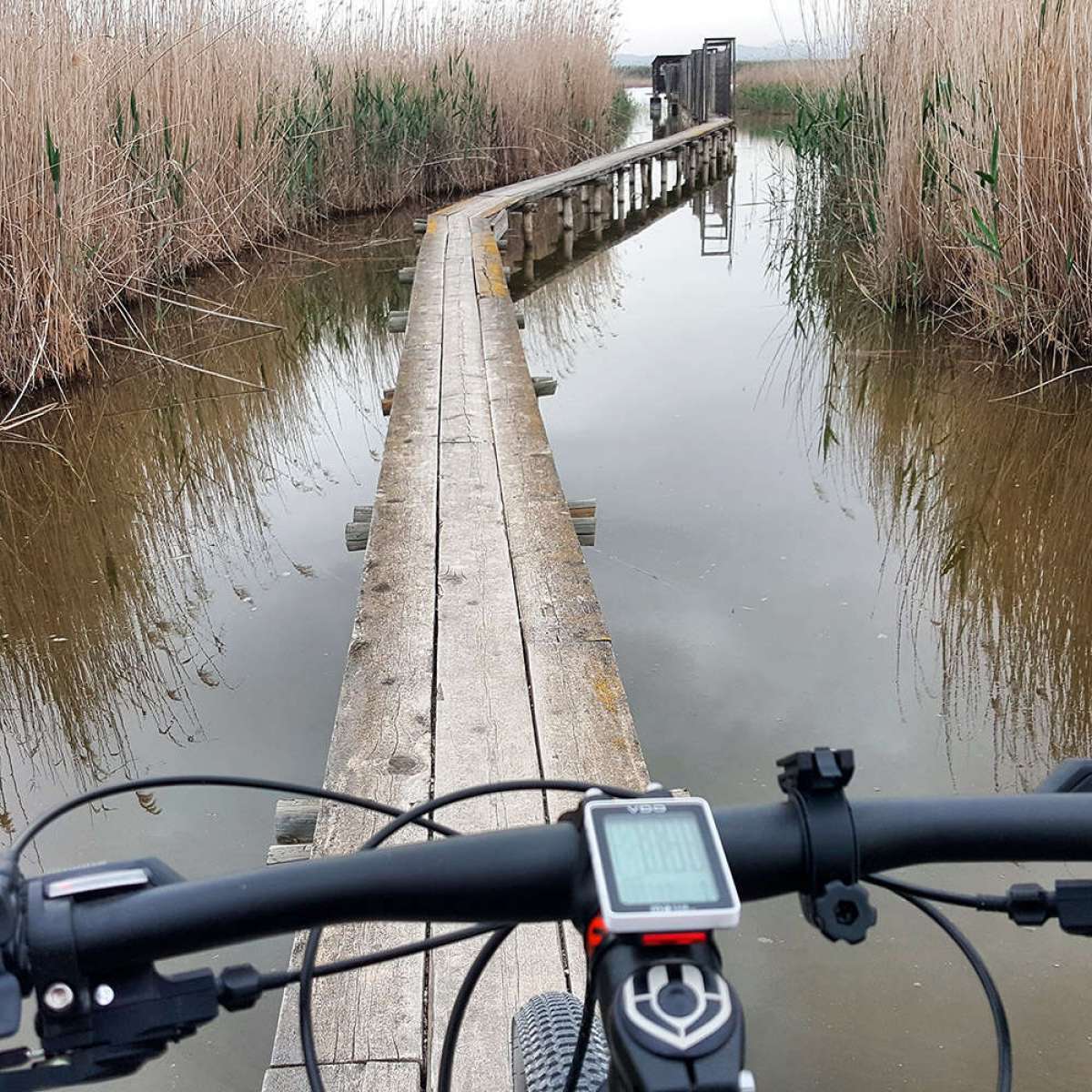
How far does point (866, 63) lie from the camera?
6738 millimetres

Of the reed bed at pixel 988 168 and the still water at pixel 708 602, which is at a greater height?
the reed bed at pixel 988 168

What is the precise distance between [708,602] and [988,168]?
8.75ft

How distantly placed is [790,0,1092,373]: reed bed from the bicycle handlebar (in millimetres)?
4645

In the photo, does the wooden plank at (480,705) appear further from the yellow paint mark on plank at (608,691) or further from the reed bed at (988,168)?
the reed bed at (988,168)

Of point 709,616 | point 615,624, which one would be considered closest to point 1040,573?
point 709,616

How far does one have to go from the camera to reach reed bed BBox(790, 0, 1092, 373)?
15.5 ft

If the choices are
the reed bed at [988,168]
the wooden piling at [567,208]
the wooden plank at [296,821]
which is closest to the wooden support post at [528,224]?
the wooden piling at [567,208]

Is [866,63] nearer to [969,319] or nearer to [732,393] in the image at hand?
[969,319]

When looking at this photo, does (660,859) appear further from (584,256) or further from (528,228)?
(528,228)

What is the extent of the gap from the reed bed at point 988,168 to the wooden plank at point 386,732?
9.04ft

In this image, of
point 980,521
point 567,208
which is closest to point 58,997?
point 980,521

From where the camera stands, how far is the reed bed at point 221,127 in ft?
16.4

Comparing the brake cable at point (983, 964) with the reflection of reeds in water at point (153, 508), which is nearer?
the brake cable at point (983, 964)

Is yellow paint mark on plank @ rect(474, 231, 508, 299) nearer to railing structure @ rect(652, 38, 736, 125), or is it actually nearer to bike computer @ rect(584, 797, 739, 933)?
bike computer @ rect(584, 797, 739, 933)
